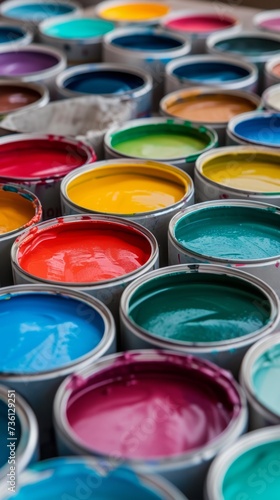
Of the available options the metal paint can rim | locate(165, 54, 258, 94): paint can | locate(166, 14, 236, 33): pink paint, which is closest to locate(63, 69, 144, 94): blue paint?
locate(165, 54, 258, 94): paint can

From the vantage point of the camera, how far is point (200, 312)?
1705 mm

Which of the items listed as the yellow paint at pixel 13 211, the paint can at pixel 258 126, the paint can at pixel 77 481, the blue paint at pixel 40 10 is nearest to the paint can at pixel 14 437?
the paint can at pixel 77 481

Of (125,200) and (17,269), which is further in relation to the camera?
(125,200)

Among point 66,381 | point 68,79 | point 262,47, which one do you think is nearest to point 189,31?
point 262,47

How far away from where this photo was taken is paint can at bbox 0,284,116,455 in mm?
1480

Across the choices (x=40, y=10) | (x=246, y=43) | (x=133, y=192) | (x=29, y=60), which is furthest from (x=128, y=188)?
(x=40, y=10)

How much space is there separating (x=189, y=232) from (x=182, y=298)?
0.98 feet

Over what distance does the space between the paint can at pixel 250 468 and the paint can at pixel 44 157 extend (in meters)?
1.10

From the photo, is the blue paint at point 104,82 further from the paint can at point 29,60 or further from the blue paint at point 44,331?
the blue paint at point 44,331

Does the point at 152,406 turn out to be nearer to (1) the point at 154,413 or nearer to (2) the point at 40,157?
(1) the point at 154,413

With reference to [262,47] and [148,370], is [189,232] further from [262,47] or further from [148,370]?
[262,47]

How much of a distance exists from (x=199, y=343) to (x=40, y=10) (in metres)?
2.65

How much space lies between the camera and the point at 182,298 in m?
1.76

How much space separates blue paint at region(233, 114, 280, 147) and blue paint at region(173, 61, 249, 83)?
46cm
